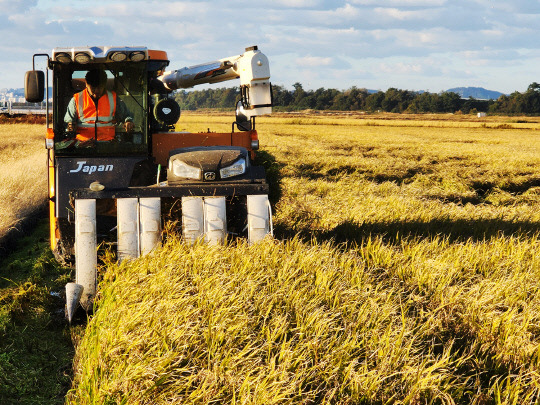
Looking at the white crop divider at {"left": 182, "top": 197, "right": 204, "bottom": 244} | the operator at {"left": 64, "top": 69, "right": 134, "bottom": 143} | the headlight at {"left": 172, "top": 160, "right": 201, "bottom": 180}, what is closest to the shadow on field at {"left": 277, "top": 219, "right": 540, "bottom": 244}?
the headlight at {"left": 172, "top": 160, "right": 201, "bottom": 180}

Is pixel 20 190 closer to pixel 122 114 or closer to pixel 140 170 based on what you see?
pixel 122 114

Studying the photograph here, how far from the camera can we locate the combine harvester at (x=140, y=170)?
5.08 m

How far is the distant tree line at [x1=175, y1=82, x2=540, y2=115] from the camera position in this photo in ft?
313

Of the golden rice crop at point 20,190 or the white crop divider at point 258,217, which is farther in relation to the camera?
the golden rice crop at point 20,190

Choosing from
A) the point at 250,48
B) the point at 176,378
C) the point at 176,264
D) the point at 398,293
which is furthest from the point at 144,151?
the point at 176,378

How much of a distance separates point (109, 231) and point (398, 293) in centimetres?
259

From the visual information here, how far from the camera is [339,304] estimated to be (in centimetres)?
398

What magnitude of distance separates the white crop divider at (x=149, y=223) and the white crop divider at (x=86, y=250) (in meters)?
0.39

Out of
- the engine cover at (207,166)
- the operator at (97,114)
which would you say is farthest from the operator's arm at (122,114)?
the engine cover at (207,166)

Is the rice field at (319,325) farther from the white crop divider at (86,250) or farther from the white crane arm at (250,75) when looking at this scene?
the white crane arm at (250,75)

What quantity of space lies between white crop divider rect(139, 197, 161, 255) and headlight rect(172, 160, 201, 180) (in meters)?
0.50

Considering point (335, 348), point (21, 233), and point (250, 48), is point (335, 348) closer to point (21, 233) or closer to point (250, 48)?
point (250, 48)

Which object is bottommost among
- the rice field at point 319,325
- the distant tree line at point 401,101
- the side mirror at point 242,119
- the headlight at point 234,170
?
the rice field at point 319,325

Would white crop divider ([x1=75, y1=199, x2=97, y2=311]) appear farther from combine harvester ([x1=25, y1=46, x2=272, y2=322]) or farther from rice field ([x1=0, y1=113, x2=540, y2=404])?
rice field ([x1=0, y1=113, x2=540, y2=404])
